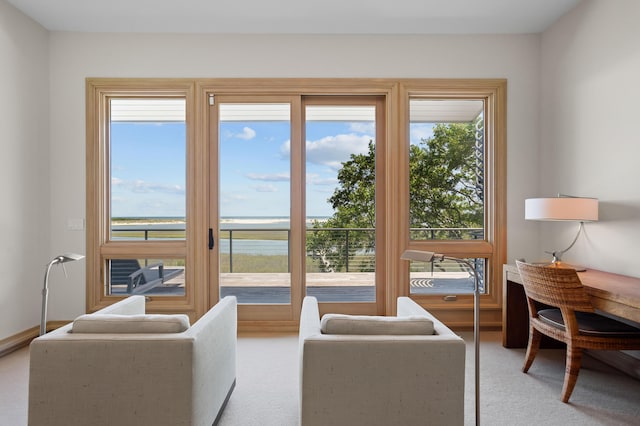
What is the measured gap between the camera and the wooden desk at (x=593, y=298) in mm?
2154

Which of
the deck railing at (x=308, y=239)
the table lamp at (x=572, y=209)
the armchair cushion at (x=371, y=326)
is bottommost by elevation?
the armchair cushion at (x=371, y=326)

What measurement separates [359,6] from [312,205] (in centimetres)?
181

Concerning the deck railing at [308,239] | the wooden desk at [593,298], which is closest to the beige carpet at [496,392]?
the wooden desk at [593,298]

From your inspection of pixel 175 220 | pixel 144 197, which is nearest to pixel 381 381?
pixel 175 220

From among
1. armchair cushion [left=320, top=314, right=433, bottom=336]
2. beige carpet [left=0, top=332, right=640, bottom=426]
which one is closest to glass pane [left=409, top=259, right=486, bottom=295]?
beige carpet [left=0, top=332, right=640, bottom=426]

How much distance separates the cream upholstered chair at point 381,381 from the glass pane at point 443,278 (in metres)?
2.32

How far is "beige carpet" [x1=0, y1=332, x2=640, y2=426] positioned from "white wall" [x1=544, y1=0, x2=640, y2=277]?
82 cm

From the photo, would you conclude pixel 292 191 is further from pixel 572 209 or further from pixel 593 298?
pixel 593 298

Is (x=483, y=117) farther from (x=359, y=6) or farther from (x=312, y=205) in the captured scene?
(x=312, y=205)

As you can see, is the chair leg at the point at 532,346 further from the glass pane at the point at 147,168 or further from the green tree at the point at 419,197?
the glass pane at the point at 147,168

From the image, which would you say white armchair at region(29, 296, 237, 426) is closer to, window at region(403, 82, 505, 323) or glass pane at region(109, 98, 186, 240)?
glass pane at region(109, 98, 186, 240)

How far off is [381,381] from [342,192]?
2527 millimetres

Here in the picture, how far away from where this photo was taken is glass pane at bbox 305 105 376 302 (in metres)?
3.96

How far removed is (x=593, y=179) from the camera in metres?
3.13
